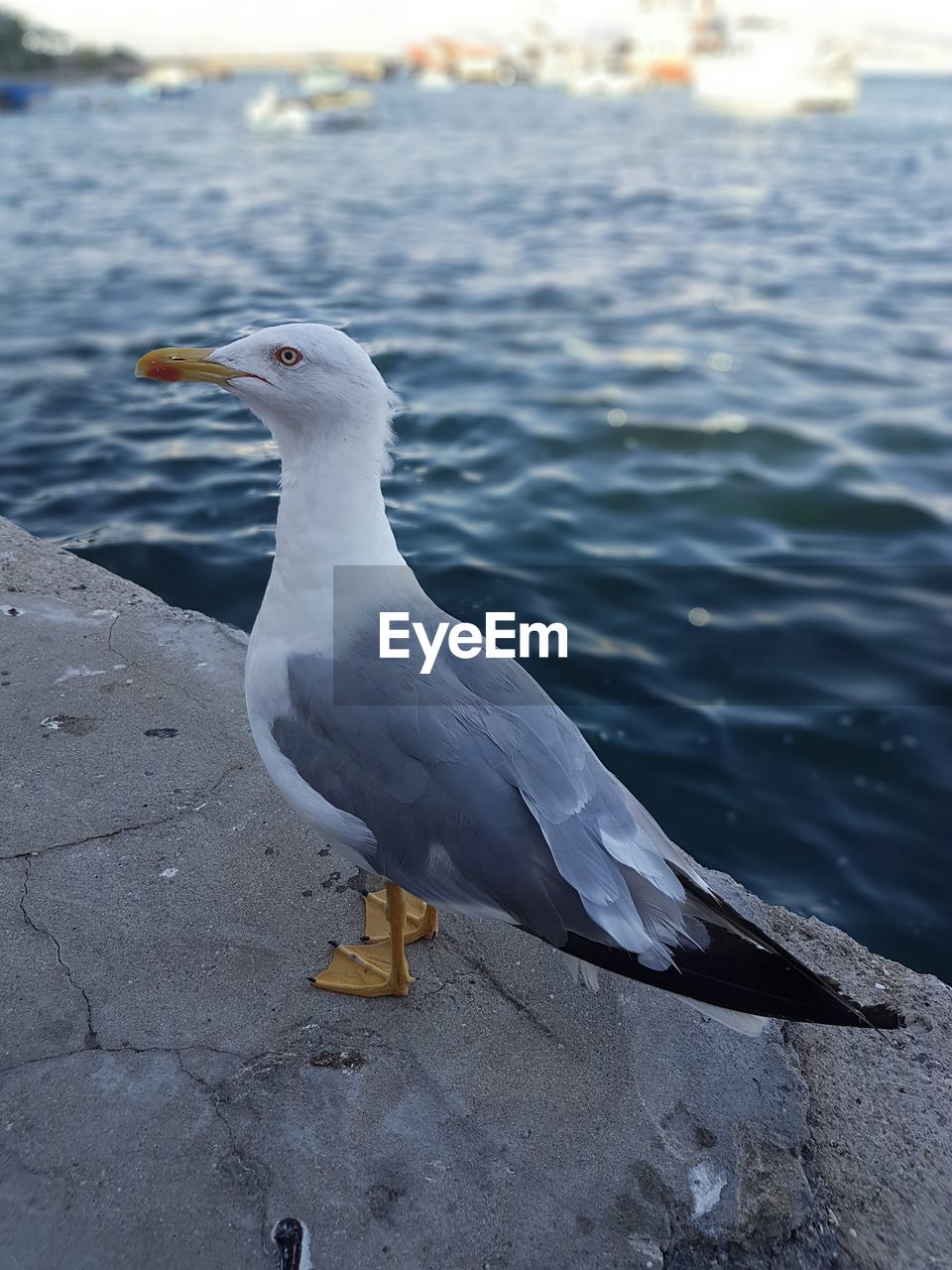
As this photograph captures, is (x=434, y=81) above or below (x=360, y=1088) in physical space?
above

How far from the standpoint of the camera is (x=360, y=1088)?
91.4 inches

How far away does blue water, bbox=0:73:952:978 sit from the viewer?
4434mm

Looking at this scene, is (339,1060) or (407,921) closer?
(339,1060)

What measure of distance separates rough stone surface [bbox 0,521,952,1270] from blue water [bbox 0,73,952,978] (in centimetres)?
142

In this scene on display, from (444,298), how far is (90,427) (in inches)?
197

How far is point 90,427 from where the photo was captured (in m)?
7.37

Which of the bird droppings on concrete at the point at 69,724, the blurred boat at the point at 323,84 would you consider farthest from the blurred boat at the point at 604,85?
the bird droppings on concrete at the point at 69,724

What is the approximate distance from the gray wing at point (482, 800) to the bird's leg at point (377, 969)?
24cm

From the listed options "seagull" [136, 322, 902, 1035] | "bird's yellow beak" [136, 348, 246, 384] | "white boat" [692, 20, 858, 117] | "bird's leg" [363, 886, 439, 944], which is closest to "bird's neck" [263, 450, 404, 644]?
"seagull" [136, 322, 902, 1035]

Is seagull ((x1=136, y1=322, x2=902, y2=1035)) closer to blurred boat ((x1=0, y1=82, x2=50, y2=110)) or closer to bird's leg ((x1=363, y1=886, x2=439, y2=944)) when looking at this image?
bird's leg ((x1=363, y1=886, x2=439, y2=944))

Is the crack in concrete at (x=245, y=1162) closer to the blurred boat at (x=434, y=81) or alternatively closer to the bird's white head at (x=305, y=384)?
the bird's white head at (x=305, y=384)

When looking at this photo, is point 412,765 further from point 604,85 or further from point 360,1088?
point 604,85

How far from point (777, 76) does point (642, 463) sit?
59.7 meters

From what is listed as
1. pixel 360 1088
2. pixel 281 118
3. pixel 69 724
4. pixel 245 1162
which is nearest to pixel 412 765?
pixel 360 1088
